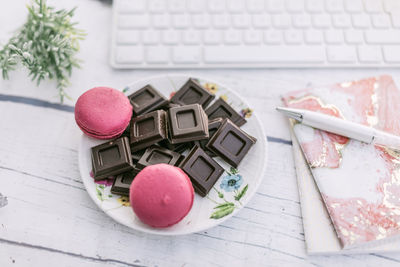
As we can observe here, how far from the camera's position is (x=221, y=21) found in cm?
90

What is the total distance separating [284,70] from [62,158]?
1.98 feet

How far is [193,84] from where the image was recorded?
0.81 meters

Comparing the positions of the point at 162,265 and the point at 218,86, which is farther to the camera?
the point at 218,86

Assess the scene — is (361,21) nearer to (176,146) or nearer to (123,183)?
(176,146)

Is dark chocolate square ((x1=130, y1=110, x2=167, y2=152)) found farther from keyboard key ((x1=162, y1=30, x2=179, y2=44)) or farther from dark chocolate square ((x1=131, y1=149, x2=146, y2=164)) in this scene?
keyboard key ((x1=162, y1=30, x2=179, y2=44))

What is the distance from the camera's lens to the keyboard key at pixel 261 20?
896 millimetres

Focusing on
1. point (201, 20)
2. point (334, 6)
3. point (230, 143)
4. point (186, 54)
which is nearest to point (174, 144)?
point (230, 143)

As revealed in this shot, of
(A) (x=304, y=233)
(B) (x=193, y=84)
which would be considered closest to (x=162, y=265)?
(A) (x=304, y=233)

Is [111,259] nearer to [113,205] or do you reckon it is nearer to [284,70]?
[113,205]

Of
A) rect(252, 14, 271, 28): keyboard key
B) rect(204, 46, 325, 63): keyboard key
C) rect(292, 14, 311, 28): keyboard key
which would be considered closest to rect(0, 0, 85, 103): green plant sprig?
rect(204, 46, 325, 63): keyboard key

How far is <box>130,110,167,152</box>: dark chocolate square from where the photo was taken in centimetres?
74

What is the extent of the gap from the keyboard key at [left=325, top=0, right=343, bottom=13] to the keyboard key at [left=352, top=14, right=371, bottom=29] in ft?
0.14

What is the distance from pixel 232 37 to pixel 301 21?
191 millimetres

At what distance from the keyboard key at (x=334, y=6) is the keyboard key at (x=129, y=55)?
20.3 inches
